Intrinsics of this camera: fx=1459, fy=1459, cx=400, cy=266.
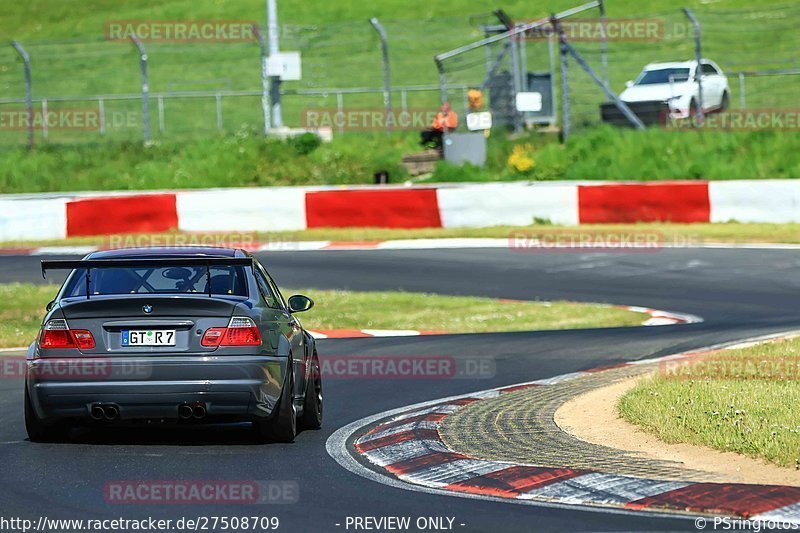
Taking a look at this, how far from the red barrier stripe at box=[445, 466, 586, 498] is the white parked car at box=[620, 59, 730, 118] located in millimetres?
22942

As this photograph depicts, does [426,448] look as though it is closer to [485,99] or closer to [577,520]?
[577,520]

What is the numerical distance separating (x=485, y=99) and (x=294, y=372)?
23398mm

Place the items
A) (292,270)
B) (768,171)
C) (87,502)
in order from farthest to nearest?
(768,171)
(292,270)
(87,502)

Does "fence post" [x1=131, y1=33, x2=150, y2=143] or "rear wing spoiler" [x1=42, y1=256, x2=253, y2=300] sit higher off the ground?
"fence post" [x1=131, y1=33, x2=150, y2=143]

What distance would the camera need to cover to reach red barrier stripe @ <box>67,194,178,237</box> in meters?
26.4

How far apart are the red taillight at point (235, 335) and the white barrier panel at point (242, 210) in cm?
1753

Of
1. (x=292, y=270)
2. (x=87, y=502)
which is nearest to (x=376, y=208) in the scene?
(x=292, y=270)

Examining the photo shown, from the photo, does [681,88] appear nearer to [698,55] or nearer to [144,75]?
[698,55]

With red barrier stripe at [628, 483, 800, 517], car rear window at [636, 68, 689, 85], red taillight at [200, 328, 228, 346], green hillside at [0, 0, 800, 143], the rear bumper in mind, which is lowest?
red barrier stripe at [628, 483, 800, 517]

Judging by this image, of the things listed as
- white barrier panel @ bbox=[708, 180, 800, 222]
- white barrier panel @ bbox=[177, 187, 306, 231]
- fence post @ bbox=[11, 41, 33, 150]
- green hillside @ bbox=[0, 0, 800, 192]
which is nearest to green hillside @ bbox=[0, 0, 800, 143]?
green hillside @ bbox=[0, 0, 800, 192]

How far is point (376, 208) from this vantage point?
86.4 ft

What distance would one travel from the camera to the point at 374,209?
26359 mm

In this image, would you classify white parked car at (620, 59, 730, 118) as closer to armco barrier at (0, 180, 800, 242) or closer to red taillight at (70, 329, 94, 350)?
armco barrier at (0, 180, 800, 242)

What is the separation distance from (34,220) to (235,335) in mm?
18556
